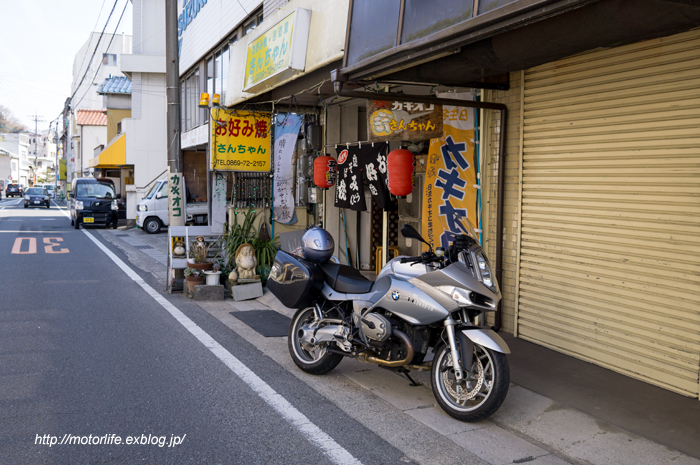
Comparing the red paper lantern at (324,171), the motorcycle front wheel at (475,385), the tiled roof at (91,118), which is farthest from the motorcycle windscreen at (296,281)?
the tiled roof at (91,118)

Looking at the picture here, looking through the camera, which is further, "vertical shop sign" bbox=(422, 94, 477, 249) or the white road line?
"vertical shop sign" bbox=(422, 94, 477, 249)

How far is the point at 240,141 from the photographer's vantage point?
37.2 ft

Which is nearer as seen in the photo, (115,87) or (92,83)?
(115,87)

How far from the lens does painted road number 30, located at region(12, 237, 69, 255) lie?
49.0ft

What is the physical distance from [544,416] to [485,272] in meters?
1.36

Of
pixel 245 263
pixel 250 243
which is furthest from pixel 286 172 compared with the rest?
pixel 245 263

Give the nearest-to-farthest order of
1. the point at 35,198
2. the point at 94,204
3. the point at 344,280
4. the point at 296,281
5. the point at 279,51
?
the point at 344,280, the point at 296,281, the point at 279,51, the point at 94,204, the point at 35,198

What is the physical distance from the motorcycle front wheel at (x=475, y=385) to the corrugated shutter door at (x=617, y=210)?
1.87 metres

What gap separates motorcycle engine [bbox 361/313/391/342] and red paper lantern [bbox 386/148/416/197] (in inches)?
124

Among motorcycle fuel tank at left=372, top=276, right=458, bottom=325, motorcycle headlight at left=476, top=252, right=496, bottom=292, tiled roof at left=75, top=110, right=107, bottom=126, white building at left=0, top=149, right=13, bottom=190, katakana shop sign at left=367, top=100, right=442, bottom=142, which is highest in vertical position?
tiled roof at left=75, top=110, right=107, bottom=126

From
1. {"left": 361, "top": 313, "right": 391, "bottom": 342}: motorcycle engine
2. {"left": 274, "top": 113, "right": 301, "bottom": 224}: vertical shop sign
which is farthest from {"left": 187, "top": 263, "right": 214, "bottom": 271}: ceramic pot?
{"left": 361, "top": 313, "right": 391, "bottom": 342}: motorcycle engine

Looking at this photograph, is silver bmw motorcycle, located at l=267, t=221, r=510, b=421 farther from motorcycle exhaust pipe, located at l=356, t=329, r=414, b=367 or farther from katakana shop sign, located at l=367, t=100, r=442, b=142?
katakana shop sign, located at l=367, t=100, r=442, b=142

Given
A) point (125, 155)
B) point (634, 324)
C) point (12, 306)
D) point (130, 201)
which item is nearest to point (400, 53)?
point (634, 324)

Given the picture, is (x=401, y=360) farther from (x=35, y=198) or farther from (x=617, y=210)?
(x=35, y=198)
